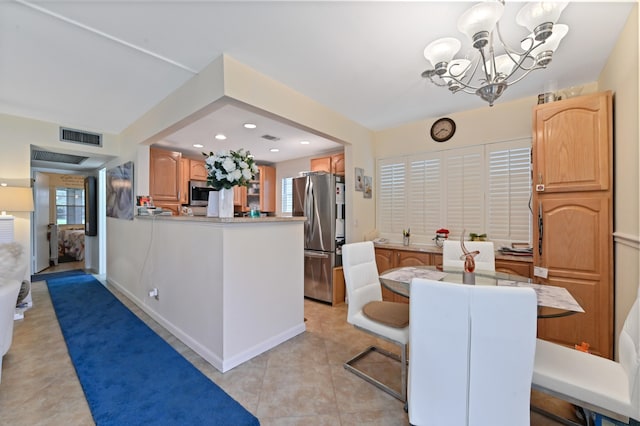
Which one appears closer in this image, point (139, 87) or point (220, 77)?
point (220, 77)

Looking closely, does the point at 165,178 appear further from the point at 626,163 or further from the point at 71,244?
the point at 626,163

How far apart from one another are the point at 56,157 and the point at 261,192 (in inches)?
136

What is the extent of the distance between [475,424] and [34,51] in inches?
144

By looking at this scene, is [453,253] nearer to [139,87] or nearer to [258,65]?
[258,65]

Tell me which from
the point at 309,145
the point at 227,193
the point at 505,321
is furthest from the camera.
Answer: the point at 309,145

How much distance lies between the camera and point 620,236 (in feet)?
6.41

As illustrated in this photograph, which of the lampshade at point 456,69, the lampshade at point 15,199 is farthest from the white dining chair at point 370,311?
the lampshade at point 15,199

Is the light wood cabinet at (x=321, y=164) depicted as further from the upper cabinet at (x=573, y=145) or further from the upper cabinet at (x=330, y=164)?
the upper cabinet at (x=573, y=145)

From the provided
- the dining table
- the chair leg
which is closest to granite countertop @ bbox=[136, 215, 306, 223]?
the dining table

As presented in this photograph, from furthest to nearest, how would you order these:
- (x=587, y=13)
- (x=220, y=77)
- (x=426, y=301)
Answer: (x=220, y=77) → (x=587, y=13) → (x=426, y=301)

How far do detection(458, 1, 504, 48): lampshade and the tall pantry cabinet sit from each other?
1554 millimetres

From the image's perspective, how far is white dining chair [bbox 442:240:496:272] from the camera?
2.35 metres

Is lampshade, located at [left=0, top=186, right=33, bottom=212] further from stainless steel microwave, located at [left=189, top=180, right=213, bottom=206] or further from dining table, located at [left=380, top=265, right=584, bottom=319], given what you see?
dining table, located at [left=380, top=265, right=584, bottom=319]

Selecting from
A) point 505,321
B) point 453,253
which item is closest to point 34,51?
point 505,321
